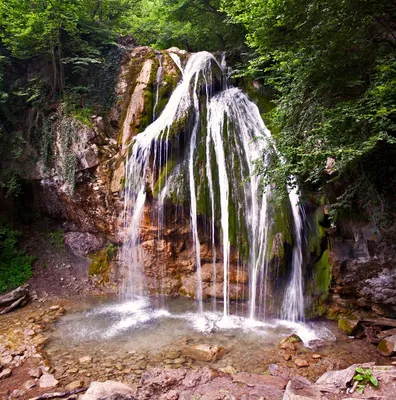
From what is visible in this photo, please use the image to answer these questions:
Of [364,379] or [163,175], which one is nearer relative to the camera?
[364,379]

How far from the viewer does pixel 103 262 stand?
9070 millimetres

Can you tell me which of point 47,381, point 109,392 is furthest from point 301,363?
point 47,381

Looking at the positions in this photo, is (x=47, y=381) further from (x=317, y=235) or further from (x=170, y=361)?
(x=317, y=235)

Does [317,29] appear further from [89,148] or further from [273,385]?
[89,148]

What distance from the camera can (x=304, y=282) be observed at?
22.8 feet

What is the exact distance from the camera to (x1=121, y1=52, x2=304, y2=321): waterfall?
7.19 m

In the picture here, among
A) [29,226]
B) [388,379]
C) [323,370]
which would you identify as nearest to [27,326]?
[29,226]

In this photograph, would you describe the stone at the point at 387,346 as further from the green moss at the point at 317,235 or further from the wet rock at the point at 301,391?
the wet rock at the point at 301,391

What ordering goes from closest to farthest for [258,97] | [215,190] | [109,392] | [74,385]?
1. [109,392]
2. [74,385]
3. [215,190]
4. [258,97]

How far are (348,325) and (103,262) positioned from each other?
261 inches

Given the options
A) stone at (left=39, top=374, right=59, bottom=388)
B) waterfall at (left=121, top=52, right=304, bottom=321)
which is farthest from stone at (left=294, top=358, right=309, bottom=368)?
stone at (left=39, top=374, right=59, bottom=388)

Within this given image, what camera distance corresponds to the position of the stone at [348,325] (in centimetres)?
588

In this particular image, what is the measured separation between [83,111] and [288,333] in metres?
8.79

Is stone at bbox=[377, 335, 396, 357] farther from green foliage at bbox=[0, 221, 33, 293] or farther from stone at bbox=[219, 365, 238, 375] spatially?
green foliage at bbox=[0, 221, 33, 293]
